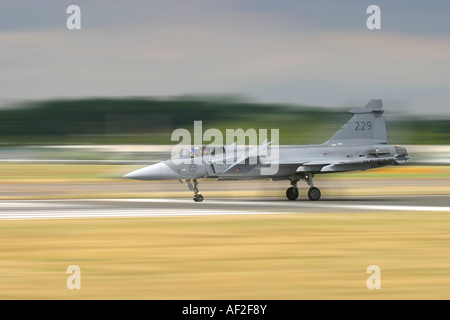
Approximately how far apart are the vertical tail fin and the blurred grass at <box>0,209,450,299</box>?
7655mm

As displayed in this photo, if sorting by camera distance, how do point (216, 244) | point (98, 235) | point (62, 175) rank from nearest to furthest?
point (216, 244) → point (98, 235) → point (62, 175)

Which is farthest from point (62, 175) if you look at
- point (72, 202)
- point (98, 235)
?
point (98, 235)

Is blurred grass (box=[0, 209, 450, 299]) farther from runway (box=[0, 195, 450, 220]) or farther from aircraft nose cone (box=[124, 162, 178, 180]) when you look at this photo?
aircraft nose cone (box=[124, 162, 178, 180])

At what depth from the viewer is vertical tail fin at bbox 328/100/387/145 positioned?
26.9 metres

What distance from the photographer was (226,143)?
84.2 feet

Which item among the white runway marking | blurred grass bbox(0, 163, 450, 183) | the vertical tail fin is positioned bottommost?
the white runway marking

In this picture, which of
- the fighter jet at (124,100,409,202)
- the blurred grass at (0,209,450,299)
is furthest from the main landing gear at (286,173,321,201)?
the blurred grass at (0,209,450,299)

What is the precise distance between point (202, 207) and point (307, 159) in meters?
5.18

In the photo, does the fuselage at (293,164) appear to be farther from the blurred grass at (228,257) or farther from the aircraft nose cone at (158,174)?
the blurred grass at (228,257)

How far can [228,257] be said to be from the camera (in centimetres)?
1302

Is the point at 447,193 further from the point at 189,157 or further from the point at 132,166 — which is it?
the point at 132,166

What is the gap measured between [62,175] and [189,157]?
23542 mm

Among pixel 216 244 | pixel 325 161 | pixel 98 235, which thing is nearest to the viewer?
pixel 216 244

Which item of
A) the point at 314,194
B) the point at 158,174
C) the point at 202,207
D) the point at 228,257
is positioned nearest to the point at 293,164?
the point at 314,194
